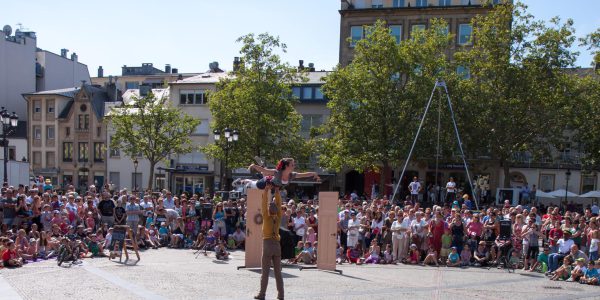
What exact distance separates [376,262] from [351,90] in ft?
66.7

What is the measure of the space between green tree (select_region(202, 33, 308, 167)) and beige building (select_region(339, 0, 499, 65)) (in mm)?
9434

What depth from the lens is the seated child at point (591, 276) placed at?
14172 mm

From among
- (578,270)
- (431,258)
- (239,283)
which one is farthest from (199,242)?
(578,270)

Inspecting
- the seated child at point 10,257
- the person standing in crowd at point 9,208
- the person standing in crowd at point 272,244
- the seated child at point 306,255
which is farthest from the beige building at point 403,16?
the person standing in crowd at point 272,244

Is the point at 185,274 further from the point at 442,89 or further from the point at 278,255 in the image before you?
the point at 442,89

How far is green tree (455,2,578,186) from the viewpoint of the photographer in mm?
35406

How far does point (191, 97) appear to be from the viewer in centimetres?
5222

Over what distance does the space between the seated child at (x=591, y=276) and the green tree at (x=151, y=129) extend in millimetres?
Answer: 36071

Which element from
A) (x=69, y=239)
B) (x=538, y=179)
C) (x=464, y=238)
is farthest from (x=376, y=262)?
(x=538, y=179)

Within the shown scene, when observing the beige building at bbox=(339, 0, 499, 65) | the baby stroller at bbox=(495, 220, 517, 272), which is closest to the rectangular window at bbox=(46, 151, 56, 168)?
the beige building at bbox=(339, 0, 499, 65)

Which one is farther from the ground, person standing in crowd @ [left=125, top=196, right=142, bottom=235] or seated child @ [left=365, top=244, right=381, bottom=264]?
person standing in crowd @ [left=125, top=196, right=142, bottom=235]

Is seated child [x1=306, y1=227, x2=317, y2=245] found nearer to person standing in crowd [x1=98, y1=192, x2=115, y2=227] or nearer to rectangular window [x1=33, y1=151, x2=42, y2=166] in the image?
person standing in crowd [x1=98, y1=192, x2=115, y2=227]

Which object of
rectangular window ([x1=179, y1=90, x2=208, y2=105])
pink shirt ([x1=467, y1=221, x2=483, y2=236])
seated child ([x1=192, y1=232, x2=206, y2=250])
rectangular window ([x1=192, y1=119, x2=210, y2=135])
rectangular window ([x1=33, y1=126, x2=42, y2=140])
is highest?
rectangular window ([x1=179, y1=90, x2=208, y2=105])

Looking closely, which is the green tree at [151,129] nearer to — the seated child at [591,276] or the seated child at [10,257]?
the seated child at [10,257]
